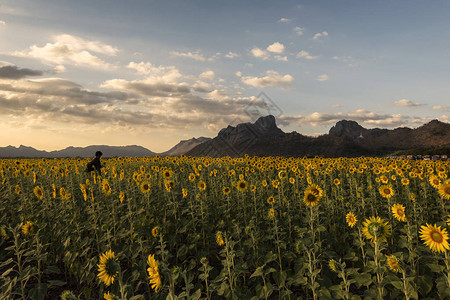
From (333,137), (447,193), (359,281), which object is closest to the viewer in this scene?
(359,281)

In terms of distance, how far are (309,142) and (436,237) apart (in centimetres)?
10221

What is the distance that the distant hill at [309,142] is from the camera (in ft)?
307

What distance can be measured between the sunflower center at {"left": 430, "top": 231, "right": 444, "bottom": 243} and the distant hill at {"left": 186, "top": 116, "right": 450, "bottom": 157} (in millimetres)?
64083

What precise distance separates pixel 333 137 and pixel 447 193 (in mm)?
103261

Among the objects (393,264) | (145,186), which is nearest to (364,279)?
(393,264)

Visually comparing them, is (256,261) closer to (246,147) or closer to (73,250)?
(73,250)

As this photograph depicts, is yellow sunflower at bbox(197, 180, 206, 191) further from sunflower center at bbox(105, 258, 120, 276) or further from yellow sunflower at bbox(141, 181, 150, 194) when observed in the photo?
sunflower center at bbox(105, 258, 120, 276)

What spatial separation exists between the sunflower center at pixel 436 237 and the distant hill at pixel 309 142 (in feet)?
210

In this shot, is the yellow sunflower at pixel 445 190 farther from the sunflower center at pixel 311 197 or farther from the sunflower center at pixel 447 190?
the sunflower center at pixel 311 197

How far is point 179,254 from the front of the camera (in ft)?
19.1

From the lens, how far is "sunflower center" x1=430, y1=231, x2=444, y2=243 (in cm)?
369

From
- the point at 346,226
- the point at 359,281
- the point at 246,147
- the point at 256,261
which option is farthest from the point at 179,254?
the point at 246,147

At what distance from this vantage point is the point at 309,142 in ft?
333

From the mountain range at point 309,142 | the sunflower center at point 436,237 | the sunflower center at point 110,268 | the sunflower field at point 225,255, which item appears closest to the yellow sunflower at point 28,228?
the sunflower field at point 225,255
